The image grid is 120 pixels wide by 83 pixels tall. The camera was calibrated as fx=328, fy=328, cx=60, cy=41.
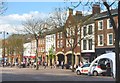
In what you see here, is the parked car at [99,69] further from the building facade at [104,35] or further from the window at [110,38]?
the window at [110,38]

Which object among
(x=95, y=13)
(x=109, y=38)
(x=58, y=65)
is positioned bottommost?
(x=58, y=65)

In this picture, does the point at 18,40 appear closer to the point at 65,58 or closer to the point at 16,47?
the point at 16,47

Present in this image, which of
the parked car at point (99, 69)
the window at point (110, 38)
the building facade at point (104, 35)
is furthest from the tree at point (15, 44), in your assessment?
the parked car at point (99, 69)

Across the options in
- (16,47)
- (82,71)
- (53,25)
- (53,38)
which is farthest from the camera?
(16,47)

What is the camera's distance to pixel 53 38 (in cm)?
8906

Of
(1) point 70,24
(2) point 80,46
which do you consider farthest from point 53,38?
(1) point 70,24

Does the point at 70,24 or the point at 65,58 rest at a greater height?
the point at 70,24

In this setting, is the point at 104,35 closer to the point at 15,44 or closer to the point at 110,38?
the point at 110,38

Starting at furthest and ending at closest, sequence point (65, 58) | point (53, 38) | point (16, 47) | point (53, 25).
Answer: point (16, 47), point (53, 38), point (65, 58), point (53, 25)

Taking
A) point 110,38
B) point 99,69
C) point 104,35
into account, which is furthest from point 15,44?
point 99,69

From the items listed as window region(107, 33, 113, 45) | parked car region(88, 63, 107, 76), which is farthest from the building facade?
parked car region(88, 63, 107, 76)

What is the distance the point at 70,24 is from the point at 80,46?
16.1 metres

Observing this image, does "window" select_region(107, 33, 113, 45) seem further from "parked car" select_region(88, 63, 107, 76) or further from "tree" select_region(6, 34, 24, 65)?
"tree" select_region(6, 34, 24, 65)

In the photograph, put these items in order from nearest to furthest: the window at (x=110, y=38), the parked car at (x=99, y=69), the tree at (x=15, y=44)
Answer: the parked car at (x=99, y=69)
the window at (x=110, y=38)
the tree at (x=15, y=44)
